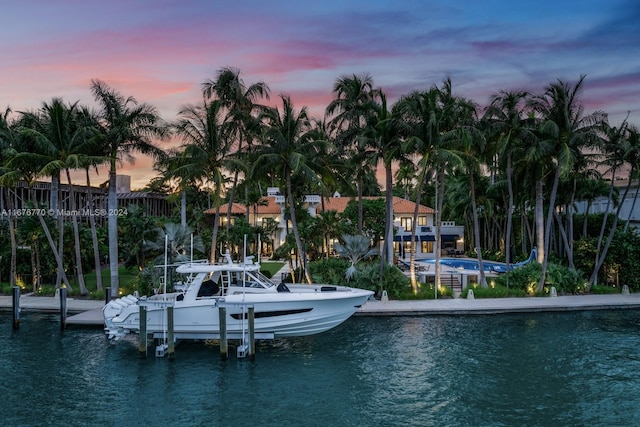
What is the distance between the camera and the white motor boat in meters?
21.0

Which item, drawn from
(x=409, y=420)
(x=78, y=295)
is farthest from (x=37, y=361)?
(x=409, y=420)

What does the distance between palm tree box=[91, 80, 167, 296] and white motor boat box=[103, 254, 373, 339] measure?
915cm

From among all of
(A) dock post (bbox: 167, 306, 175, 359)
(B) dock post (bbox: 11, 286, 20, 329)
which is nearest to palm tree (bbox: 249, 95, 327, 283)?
(A) dock post (bbox: 167, 306, 175, 359)

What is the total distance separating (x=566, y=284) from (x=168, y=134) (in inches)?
1022

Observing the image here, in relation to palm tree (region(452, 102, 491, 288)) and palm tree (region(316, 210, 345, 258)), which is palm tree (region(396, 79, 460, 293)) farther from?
palm tree (region(316, 210, 345, 258))

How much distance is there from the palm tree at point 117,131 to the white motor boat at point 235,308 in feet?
30.0

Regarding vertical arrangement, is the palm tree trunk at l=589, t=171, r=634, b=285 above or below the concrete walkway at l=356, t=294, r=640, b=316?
above

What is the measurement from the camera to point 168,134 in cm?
3141

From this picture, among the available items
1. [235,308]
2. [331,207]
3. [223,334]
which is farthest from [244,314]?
[331,207]

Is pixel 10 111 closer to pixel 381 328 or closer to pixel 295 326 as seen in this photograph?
pixel 295 326

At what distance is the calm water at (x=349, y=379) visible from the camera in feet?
49.5

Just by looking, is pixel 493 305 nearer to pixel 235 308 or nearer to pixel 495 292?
pixel 495 292

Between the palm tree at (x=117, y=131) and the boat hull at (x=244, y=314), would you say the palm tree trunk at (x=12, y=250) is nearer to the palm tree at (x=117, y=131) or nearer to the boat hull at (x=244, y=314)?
the palm tree at (x=117, y=131)

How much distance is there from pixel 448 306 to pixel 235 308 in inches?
498
